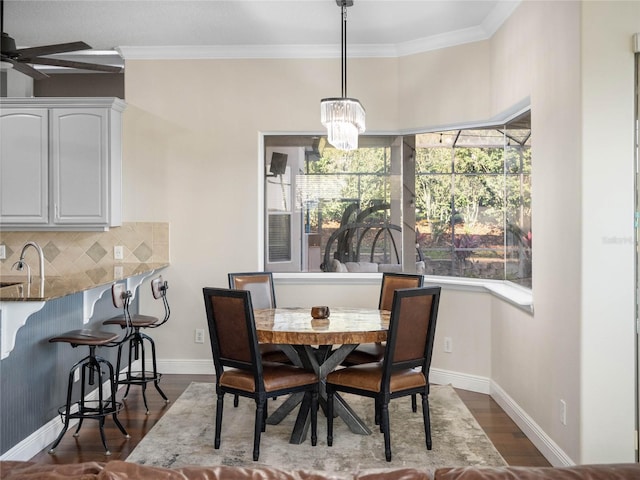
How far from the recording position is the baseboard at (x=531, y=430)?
3.54 meters

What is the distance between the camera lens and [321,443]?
3.97 meters

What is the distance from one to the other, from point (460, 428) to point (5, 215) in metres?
4.19

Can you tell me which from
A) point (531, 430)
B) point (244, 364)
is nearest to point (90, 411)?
point (244, 364)

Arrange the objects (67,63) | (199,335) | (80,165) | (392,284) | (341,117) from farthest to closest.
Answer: (199,335) → (80,165) → (392,284) → (67,63) → (341,117)

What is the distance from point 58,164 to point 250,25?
208cm

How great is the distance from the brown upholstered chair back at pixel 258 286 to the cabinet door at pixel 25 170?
6.40 feet

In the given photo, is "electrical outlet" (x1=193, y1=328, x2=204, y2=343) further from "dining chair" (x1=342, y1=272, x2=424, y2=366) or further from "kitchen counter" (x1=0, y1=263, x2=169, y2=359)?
"dining chair" (x1=342, y1=272, x2=424, y2=366)

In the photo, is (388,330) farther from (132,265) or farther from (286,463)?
(132,265)

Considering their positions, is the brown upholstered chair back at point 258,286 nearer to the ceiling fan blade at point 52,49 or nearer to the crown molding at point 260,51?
the ceiling fan blade at point 52,49

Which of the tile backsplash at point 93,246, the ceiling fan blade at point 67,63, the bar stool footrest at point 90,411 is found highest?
the ceiling fan blade at point 67,63

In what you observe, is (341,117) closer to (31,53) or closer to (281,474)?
(31,53)

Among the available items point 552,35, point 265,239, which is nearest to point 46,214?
point 265,239

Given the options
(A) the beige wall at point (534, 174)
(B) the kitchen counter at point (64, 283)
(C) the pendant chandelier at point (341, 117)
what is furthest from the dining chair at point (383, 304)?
(B) the kitchen counter at point (64, 283)

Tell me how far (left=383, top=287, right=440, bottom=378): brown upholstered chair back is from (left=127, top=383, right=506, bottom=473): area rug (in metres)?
0.49
